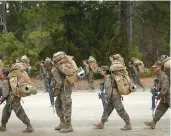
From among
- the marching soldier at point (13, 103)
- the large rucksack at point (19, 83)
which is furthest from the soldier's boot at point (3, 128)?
the large rucksack at point (19, 83)

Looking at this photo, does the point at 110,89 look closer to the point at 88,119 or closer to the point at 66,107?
A: the point at 66,107

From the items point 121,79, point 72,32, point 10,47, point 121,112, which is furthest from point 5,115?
point 10,47

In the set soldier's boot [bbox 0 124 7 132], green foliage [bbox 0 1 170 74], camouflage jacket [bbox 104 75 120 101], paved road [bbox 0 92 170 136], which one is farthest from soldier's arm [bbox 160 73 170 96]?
green foliage [bbox 0 1 170 74]

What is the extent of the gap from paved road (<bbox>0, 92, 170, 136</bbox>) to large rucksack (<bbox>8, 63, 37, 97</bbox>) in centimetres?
91

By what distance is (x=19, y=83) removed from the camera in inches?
327

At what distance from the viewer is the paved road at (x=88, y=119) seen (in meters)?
8.32

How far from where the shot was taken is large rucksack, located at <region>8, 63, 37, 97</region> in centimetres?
823

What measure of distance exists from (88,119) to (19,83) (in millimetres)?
2403

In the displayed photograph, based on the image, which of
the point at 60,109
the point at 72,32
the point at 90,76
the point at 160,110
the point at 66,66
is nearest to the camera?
the point at 66,66

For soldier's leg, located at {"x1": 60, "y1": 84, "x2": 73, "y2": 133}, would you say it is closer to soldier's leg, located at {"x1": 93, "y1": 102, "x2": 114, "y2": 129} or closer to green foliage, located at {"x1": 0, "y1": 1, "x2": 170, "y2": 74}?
soldier's leg, located at {"x1": 93, "y1": 102, "x2": 114, "y2": 129}

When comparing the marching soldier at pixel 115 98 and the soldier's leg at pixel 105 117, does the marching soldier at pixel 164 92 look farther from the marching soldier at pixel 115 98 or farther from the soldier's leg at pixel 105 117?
the soldier's leg at pixel 105 117

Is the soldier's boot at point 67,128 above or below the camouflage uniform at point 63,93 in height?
below

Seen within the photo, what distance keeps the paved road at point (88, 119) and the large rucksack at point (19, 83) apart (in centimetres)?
91

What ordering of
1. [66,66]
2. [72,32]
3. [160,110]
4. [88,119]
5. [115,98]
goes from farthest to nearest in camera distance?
[72,32] < [88,119] < [160,110] < [115,98] < [66,66]
